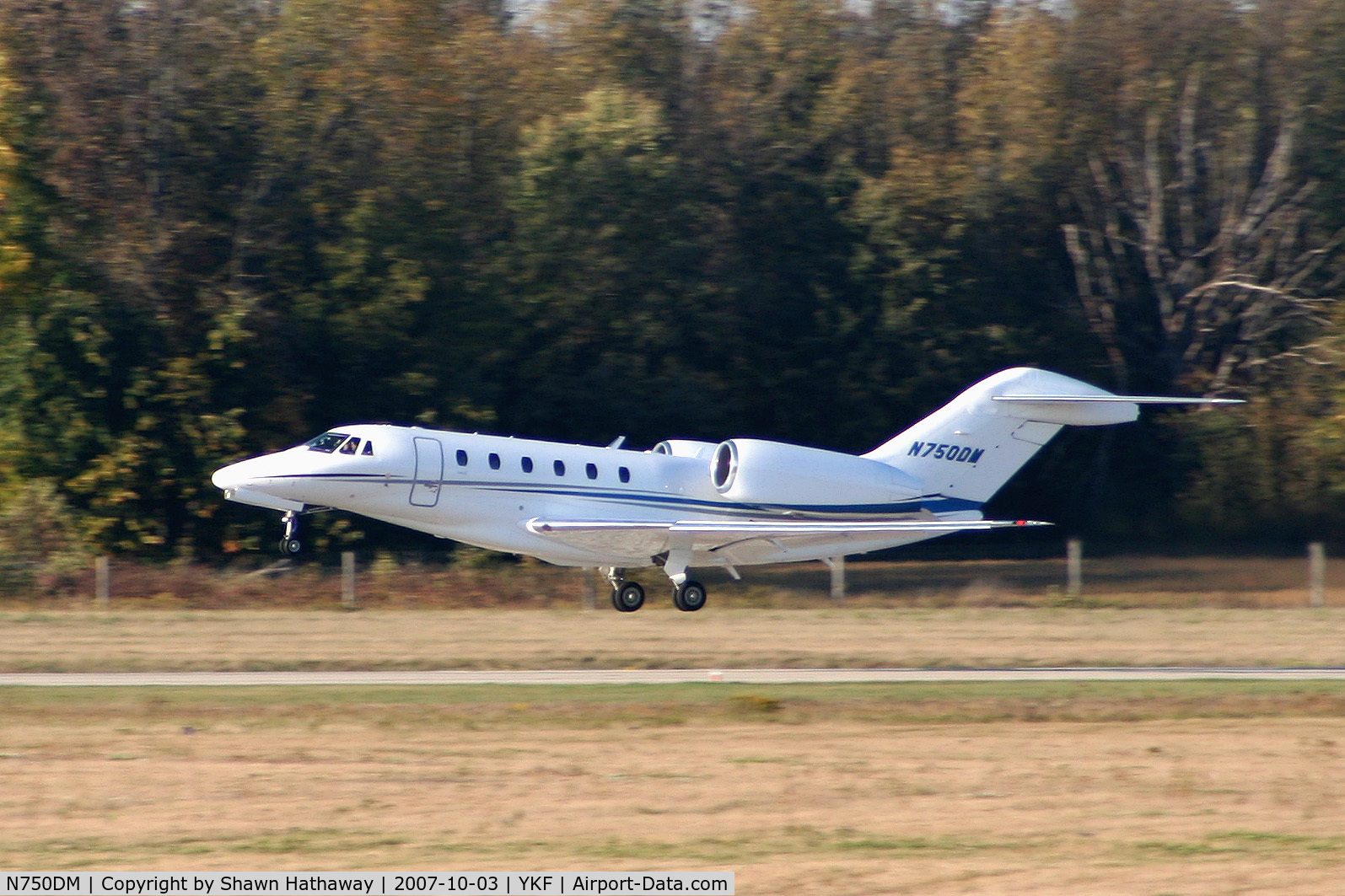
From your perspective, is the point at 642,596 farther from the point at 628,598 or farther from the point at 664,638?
the point at 664,638

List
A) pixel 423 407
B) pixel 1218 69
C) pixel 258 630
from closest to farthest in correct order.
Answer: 1. pixel 258 630
2. pixel 423 407
3. pixel 1218 69

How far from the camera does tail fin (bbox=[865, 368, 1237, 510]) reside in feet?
80.6

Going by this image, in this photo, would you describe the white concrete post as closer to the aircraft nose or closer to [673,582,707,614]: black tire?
the aircraft nose

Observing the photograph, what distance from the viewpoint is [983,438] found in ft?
80.9

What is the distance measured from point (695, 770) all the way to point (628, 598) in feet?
33.1

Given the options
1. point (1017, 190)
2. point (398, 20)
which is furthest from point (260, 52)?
point (1017, 190)

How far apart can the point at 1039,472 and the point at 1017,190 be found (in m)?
7.19

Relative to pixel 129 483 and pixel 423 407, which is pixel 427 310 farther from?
pixel 129 483

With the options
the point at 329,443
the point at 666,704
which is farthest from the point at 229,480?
the point at 666,704

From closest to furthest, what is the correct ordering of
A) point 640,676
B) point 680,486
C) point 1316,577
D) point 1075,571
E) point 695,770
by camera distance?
point 695,770 → point 640,676 → point 680,486 → point 1316,577 → point 1075,571

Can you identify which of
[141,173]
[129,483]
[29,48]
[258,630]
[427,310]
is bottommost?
[258,630]

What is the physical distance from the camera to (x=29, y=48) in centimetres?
3172

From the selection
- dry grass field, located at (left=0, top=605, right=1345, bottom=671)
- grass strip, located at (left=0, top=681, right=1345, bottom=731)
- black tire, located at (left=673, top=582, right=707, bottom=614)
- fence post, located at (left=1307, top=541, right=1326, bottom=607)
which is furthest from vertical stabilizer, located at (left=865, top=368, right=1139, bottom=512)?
fence post, located at (left=1307, top=541, right=1326, bottom=607)

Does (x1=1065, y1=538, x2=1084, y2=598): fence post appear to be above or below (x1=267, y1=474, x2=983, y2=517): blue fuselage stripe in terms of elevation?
below
